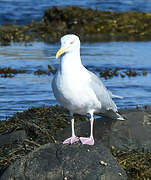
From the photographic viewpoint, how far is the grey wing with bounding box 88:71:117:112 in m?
6.12

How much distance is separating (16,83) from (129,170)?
6.70 m

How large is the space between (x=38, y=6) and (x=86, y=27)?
7.72 meters

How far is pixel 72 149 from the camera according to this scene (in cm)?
576

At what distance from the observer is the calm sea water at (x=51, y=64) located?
10591mm

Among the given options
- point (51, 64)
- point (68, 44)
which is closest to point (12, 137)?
point (68, 44)

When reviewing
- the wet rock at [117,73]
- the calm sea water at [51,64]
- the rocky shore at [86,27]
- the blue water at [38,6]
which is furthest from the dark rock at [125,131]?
the blue water at [38,6]

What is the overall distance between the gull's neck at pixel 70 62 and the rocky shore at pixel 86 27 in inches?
518

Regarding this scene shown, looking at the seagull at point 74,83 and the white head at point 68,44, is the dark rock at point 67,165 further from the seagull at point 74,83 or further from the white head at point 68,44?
the white head at point 68,44

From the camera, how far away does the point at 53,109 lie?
8.45 metres

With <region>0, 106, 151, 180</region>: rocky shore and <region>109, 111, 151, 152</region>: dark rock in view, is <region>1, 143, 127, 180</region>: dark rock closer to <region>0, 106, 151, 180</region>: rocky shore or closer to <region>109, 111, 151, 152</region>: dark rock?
<region>0, 106, 151, 180</region>: rocky shore

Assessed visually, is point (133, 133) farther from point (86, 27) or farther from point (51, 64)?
point (86, 27)

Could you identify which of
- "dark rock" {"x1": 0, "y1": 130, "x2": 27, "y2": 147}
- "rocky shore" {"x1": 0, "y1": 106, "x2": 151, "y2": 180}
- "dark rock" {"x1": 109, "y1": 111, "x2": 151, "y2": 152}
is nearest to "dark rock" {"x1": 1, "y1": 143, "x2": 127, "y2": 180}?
"rocky shore" {"x1": 0, "y1": 106, "x2": 151, "y2": 180}

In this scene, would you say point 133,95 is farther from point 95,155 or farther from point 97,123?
point 95,155

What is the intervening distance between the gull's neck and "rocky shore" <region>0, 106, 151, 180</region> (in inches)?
32.7
